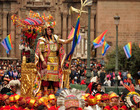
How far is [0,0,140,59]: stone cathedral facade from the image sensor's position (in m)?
39.1

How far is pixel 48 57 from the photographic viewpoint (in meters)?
10.8

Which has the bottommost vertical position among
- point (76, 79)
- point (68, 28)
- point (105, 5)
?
point (76, 79)

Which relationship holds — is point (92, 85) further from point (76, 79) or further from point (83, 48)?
point (83, 48)

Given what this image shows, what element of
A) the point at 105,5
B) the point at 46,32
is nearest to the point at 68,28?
the point at 105,5

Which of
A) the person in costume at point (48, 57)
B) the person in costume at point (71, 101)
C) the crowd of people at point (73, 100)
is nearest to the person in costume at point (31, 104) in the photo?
the crowd of people at point (73, 100)

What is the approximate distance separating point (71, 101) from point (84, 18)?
35.9 metres

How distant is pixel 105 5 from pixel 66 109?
112 feet

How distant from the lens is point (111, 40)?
39094 millimetres

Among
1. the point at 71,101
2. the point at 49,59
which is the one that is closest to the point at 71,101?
the point at 71,101

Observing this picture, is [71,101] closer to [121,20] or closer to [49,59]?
[49,59]

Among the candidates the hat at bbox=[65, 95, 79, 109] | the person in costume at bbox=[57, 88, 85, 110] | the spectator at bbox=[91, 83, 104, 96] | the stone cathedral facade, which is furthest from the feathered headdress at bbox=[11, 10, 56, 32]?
the stone cathedral facade

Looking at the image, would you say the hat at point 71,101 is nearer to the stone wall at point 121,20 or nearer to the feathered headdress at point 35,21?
the feathered headdress at point 35,21

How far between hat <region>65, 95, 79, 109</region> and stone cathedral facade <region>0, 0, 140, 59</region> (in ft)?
110

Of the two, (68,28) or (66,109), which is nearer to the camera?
(66,109)
